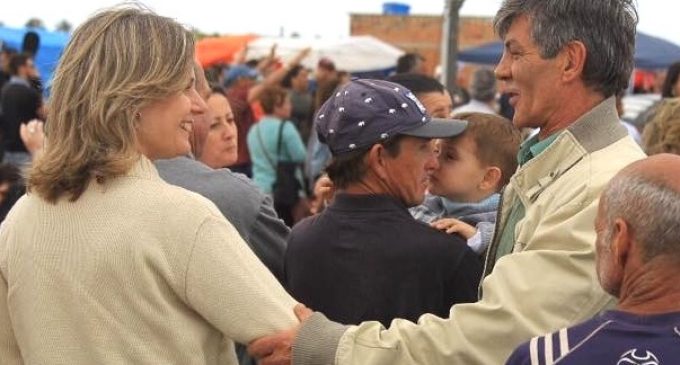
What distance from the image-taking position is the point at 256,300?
245 centimetres

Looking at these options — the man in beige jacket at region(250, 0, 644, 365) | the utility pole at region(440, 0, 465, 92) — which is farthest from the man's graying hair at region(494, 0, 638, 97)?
the utility pole at region(440, 0, 465, 92)

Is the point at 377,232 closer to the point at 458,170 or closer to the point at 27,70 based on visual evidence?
the point at 458,170

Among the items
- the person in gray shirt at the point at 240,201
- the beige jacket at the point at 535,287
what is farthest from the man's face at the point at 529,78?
the person in gray shirt at the point at 240,201

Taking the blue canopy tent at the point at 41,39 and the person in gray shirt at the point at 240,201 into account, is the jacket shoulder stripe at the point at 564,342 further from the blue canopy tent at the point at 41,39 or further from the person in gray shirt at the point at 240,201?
the blue canopy tent at the point at 41,39

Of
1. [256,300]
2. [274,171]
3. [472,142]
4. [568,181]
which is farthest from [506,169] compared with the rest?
[274,171]

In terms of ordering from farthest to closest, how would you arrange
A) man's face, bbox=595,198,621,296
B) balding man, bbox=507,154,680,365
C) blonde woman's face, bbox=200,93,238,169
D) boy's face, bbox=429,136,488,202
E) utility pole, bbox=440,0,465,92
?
utility pole, bbox=440,0,465,92 → blonde woman's face, bbox=200,93,238,169 → boy's face, bbox=429,136,488,202 → man's face, bbox=595,198,621,296 → balding man, bbox=507,154,680,365

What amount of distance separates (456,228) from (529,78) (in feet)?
2.01

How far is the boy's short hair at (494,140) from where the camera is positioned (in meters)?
3.67

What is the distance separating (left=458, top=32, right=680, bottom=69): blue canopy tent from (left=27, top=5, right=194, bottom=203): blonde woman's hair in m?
11.4

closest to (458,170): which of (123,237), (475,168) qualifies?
(475,168)

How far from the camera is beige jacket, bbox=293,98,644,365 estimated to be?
2.47m

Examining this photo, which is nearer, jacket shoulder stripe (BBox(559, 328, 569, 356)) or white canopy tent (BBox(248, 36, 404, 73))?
jacket shoulder stripe (BBox(559, 328, 569, 356))

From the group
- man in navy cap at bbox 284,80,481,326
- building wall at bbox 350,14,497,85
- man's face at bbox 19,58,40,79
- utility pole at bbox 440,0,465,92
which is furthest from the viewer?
building wall at bbox 350,14,497,85

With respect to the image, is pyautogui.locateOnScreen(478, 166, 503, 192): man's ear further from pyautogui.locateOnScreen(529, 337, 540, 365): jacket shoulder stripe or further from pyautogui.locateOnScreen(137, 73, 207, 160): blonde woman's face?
pyautogui.locateOnScreen(529, 337, 540, 365): jacket shoulder stripe
